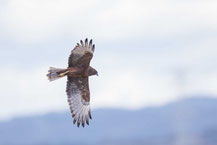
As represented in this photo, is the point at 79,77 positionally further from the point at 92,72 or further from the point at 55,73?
the point at 55,73

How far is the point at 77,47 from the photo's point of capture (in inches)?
859

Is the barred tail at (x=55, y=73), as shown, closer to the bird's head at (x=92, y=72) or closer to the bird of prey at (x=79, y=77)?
the bird of prey at (x=79, y=77)

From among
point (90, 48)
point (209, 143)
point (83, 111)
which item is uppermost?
point (209, 143)

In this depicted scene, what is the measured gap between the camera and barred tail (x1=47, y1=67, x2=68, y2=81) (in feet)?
70.5

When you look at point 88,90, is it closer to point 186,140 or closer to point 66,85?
point 66,85

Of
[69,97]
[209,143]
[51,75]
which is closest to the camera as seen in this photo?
[51,75]

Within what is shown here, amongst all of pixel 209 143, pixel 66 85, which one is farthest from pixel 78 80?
pixel 209 143

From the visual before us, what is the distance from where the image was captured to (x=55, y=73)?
70.6 feet

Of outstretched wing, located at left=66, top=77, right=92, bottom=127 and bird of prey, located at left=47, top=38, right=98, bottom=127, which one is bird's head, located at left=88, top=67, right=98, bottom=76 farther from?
outstretched wing, located at left=66, top=77, right=92, bottom=127

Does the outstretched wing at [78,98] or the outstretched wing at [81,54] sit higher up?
the outstretched wing at [81,54]

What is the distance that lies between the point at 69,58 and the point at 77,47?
0.43m

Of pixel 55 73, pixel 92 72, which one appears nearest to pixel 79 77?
pixel 92 72

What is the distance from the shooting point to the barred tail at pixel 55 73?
21.5m

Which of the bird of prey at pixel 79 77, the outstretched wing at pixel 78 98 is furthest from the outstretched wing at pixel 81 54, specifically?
the outstretched wing at pixel 78 98
